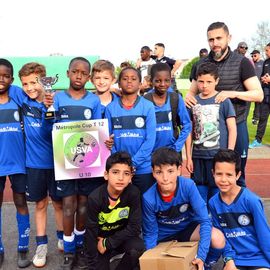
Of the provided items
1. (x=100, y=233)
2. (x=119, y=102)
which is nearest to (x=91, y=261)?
(x=100, y=233)

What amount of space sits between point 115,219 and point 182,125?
4.09 ft

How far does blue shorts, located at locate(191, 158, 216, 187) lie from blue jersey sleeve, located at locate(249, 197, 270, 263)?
30.5 inches

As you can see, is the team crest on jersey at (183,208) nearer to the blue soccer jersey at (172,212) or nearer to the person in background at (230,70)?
the blue soccer jersey at (172,212)

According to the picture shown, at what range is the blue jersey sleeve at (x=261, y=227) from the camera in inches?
129

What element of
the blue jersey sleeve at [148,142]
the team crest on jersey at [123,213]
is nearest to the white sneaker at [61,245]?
the team crest on jersey at [123,213]

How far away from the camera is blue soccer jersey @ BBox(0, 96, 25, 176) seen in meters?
3.79

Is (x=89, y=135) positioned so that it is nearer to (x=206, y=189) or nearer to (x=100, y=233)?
(x=100, y=233)

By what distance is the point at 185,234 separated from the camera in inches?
144

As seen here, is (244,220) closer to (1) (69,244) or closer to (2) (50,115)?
(1) (69,244)

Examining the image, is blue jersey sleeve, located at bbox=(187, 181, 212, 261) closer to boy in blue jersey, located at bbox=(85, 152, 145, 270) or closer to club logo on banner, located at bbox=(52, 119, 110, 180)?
boy in blue jersey, located at bbox=(85, 152, 145, 270)

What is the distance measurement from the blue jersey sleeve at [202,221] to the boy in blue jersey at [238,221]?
5.6 inches

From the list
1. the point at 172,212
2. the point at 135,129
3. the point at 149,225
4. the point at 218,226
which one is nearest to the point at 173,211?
the point at 172,212

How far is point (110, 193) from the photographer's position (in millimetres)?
3600

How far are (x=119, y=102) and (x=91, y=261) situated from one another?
5.09ft
